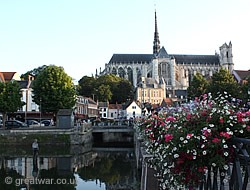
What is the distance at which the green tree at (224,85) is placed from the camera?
47244 mm

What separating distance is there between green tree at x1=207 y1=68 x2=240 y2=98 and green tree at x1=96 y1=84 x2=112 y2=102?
46462 millimetres

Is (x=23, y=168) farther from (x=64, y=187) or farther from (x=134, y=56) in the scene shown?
(x=134, y=56)

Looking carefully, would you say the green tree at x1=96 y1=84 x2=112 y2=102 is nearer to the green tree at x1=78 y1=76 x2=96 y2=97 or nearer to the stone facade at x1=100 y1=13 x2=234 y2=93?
the green tree at x1=78 y1=76 x2=96 y2=97

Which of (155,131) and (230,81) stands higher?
(230,81)

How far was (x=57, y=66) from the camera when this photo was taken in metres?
47.5

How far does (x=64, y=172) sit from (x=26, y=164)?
4330 millimetres

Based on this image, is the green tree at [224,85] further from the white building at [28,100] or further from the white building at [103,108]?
the white building at [103,108]

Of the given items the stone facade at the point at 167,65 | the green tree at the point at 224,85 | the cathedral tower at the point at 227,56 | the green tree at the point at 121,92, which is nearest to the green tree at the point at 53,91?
the green tree at the point at 224,85

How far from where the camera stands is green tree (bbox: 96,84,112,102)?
297 ft

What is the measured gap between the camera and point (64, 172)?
68.7 ft

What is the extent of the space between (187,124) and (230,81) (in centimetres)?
4883

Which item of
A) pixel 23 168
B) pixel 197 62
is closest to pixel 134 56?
pixel 197 62

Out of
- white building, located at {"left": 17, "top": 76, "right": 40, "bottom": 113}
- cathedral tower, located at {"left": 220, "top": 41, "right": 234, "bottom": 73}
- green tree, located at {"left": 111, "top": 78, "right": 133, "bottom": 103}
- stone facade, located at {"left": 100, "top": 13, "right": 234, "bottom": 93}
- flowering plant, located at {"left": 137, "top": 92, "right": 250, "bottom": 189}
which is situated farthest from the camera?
cathedral tower, located at {"left": 220, "top": 41, "right": 234, "bottom": 73}

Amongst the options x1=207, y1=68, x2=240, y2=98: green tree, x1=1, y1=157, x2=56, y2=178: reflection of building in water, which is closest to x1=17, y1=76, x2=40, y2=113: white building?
x1=1, y1=157, x2=56, y2=178: reflection of building in water
